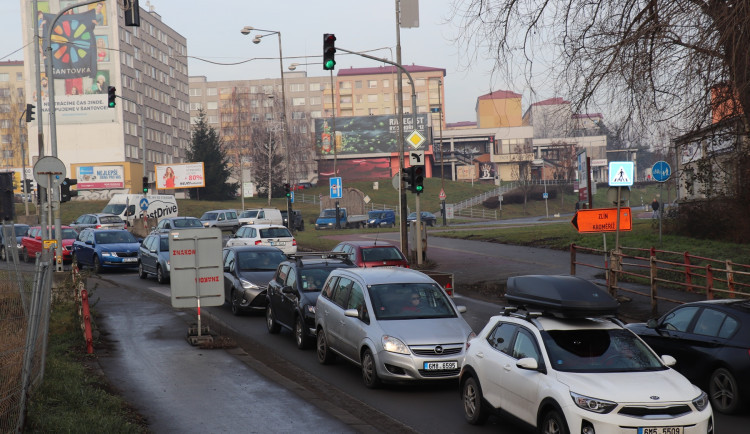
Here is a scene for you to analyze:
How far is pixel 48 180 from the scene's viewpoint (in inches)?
868

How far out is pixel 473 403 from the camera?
29.8 feet

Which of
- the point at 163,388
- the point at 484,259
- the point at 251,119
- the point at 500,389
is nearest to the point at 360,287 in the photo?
the point at 163,388

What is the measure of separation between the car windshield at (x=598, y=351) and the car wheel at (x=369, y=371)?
3331mm

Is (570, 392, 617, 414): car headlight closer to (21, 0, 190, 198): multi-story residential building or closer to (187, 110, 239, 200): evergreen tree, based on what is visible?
(21, 0, 190, 198): multi-story residential building

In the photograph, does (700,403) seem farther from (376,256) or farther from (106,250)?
(106,250)

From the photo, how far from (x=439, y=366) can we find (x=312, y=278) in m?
5.29

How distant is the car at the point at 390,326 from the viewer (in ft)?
35.2

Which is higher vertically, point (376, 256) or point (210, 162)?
point (210, 162)

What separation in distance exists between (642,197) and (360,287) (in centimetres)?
10067

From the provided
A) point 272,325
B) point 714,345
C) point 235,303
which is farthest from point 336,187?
point 714,345

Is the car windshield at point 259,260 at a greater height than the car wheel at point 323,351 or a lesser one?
greater

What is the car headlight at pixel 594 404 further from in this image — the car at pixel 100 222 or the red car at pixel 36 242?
the car at pixel 100 222

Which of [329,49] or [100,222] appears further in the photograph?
[100,222]

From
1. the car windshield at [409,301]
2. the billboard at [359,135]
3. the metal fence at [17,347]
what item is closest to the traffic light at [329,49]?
the car windshield at [409,301]
